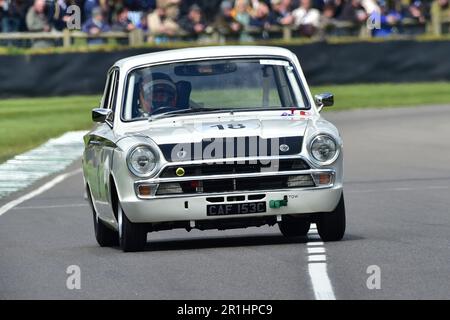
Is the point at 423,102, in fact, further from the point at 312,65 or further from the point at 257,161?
the point at 257,161

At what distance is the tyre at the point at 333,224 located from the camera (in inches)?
420

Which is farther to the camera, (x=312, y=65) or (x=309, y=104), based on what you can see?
(x=312, y=65)

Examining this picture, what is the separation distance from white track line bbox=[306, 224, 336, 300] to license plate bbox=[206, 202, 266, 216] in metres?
Answer: 0.47

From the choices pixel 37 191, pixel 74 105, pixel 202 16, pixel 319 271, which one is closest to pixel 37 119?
pixel 74 105

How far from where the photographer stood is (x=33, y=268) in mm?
10008

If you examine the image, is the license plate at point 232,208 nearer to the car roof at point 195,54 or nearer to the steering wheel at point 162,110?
the steering wheel at point 162,110

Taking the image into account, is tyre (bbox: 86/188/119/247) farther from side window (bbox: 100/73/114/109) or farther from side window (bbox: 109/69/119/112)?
side window (bbox: 100/73/114/109)

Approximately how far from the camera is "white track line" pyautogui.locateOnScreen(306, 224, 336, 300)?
26.9 feet

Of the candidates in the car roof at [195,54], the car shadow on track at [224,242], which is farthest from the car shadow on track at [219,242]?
the car roof at [195,54]

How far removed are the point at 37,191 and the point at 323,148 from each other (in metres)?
7.45

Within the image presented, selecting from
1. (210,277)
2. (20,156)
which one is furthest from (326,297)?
(20,156)

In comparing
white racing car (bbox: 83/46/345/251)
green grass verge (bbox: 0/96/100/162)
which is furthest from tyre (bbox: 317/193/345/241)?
green grass verge (bbox: 0/96/100/162)

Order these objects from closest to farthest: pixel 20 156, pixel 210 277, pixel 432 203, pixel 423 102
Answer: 1. pixel 210 277
2. pixel 432 203
3. pixel 20 156
4. pixel 423 102

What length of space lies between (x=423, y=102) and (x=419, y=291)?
2562 centimetres
